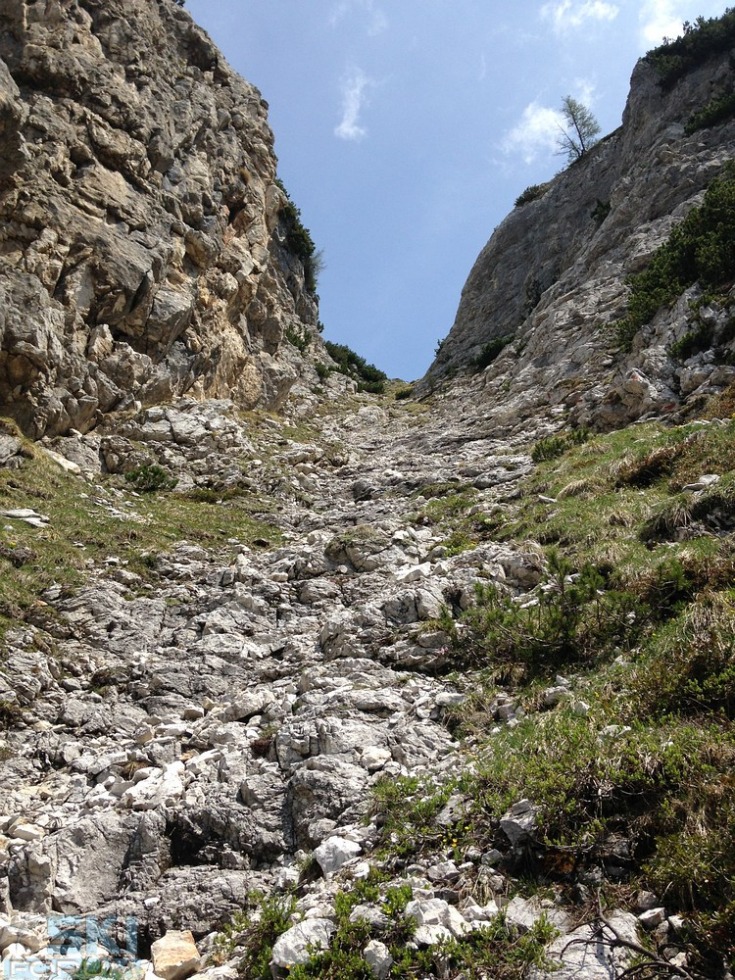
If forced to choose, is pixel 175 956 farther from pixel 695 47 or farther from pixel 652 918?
pixel 695 47

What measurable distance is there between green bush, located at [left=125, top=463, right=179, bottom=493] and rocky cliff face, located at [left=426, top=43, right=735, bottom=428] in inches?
456

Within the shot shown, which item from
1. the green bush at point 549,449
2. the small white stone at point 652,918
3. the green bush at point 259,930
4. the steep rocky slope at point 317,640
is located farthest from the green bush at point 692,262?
the green bush at point 259,930

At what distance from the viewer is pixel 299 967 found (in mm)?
3918

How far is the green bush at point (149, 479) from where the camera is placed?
17984mm

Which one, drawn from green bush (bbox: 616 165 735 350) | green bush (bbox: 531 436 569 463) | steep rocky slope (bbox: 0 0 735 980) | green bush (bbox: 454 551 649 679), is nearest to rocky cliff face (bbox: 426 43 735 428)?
steep rocky slope (bbox: 0 0 735 980)

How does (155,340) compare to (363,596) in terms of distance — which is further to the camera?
(155,340)

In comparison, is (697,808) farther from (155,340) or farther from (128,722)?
(155,340)

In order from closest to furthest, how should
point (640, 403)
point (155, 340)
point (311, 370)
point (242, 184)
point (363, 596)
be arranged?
point (363, 596) → point (640, 403) → point (155, 340) → point (242, 184) → point (311, 370)

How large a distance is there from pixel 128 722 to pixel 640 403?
14.5 m

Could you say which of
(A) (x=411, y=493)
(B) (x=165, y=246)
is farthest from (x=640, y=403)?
(B) (x=165, y=246)

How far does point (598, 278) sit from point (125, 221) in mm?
19804

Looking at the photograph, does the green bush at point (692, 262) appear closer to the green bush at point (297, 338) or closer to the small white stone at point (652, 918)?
the small white stone at point (652, 918)

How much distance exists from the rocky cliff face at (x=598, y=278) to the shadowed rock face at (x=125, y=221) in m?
12.3

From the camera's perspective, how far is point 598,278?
93.1ft
